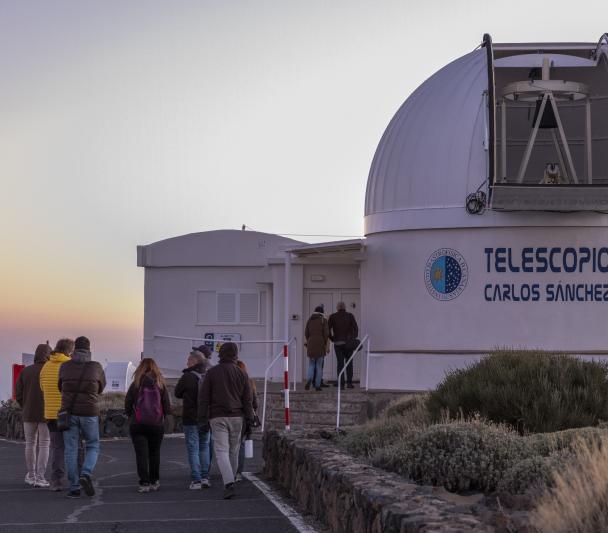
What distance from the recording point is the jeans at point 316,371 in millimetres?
21656

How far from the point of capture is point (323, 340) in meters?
21.6

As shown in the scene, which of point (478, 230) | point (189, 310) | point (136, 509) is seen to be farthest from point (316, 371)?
point (136, 509)

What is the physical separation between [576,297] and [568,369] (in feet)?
27.3

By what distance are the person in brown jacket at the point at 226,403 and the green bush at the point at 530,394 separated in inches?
77.6

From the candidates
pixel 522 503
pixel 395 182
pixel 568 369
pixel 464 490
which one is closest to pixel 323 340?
pixel 395 182

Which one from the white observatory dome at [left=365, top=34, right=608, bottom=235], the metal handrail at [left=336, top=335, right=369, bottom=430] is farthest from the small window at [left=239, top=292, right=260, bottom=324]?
the white observatory dome at [left=365, top=34, right=608, bottom=235]

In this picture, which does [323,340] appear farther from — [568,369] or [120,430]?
[568,369]

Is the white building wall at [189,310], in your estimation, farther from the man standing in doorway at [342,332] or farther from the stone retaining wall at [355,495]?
the stone retaining wall at [355,495]

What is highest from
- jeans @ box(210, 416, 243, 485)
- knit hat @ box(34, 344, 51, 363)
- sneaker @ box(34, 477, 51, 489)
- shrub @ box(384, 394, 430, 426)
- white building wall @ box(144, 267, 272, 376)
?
white building wall @ box(144, 267, 272, 376)

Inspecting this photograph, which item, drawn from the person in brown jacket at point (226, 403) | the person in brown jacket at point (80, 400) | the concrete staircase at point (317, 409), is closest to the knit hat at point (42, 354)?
the person in brown jacket at point (80, 400)

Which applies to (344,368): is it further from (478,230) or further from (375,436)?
(375,436)

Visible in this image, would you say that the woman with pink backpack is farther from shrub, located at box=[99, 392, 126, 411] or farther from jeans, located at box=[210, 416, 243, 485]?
shrub, located at box=[99, 392, 126, 411]

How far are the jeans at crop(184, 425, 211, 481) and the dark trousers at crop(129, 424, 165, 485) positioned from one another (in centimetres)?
36

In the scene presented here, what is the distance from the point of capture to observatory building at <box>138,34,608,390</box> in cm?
2092
